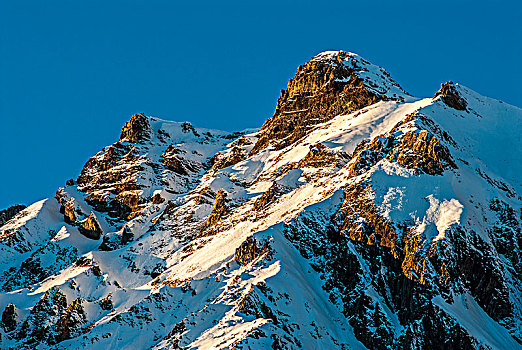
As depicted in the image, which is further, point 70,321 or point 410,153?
point 410,153

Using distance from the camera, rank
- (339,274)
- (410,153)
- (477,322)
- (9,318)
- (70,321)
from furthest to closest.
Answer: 1. (9,318)
2. (410,153)
3. (70,321)
4. (339,274)
5. (477,322)

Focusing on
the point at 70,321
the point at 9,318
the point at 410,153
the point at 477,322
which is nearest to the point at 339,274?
the point at 477,322

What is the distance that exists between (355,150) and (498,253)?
171 feet

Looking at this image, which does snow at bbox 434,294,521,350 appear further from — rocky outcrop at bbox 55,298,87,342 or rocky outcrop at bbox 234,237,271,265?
rocky outcrop at bbox 55,298,87,342

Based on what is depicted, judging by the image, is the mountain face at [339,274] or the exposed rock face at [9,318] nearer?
the mountain face at [339,274]

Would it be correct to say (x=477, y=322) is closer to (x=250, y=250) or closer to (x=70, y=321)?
(x=250, y=250)

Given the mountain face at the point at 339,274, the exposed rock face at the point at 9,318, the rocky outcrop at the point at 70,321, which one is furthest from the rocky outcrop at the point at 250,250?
the exposed rock face at the point at 9,318

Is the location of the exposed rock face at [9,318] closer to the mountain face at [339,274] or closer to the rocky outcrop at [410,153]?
the mountain face at [339,274]

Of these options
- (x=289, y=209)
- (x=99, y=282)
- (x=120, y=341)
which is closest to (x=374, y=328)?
(x=289, y=209)

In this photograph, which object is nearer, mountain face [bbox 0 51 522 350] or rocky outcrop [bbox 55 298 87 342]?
mountain face [bbox 0 51 522 350]

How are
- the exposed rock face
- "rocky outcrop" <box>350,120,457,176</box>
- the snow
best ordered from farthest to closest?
the exposed rock face < "rocky outcrop" <box>350,120,457,176</box> < the snow

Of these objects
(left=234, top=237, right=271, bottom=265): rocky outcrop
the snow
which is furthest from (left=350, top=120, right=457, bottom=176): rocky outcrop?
the snow

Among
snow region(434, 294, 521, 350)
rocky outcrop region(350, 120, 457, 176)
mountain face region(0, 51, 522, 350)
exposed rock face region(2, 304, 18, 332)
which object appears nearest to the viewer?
snow region(434, 294, 521, 350)

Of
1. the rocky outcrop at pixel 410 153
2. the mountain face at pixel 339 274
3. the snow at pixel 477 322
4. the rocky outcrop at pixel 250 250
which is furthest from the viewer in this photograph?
the rocky outcrop at pixel 410 153
